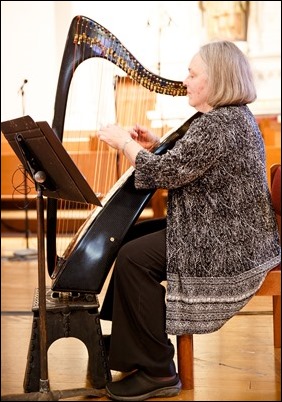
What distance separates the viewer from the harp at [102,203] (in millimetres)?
2449

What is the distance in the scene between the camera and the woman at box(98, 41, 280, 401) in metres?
2.36

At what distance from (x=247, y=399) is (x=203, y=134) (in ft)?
2.71

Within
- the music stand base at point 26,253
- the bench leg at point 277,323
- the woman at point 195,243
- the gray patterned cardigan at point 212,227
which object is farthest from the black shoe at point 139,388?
the music stand base at point 26,253

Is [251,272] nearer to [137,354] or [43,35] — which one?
[137,354]

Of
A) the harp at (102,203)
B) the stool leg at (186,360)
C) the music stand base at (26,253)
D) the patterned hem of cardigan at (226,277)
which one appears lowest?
the stool leg at (186,360)

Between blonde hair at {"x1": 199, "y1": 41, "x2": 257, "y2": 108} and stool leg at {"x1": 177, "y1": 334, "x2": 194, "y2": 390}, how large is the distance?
0.77 meters

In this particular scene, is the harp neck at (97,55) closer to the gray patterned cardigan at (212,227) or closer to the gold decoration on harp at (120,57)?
the gold decoration on harp at (120,57)

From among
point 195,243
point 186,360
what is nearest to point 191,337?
point 186,360

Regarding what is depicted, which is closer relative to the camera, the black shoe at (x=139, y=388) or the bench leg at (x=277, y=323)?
the black shoe at (x=139, y=388)

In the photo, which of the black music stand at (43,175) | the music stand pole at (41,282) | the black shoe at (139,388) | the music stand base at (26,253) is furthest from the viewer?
the music stand base at (26,253)

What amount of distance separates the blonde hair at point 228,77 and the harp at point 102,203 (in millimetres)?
207

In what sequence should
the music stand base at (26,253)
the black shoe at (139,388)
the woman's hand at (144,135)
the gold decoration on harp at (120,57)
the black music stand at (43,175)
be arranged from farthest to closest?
1. the music stand base at (26,253)
2. the woman's hand at (144,135)
3. the gold decoration on harp at (120,57)
4. the black shoe at (139,388)
5. the black music stand at (43,175)

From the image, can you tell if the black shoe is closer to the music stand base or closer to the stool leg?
the stool leg

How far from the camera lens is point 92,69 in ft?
27.4
